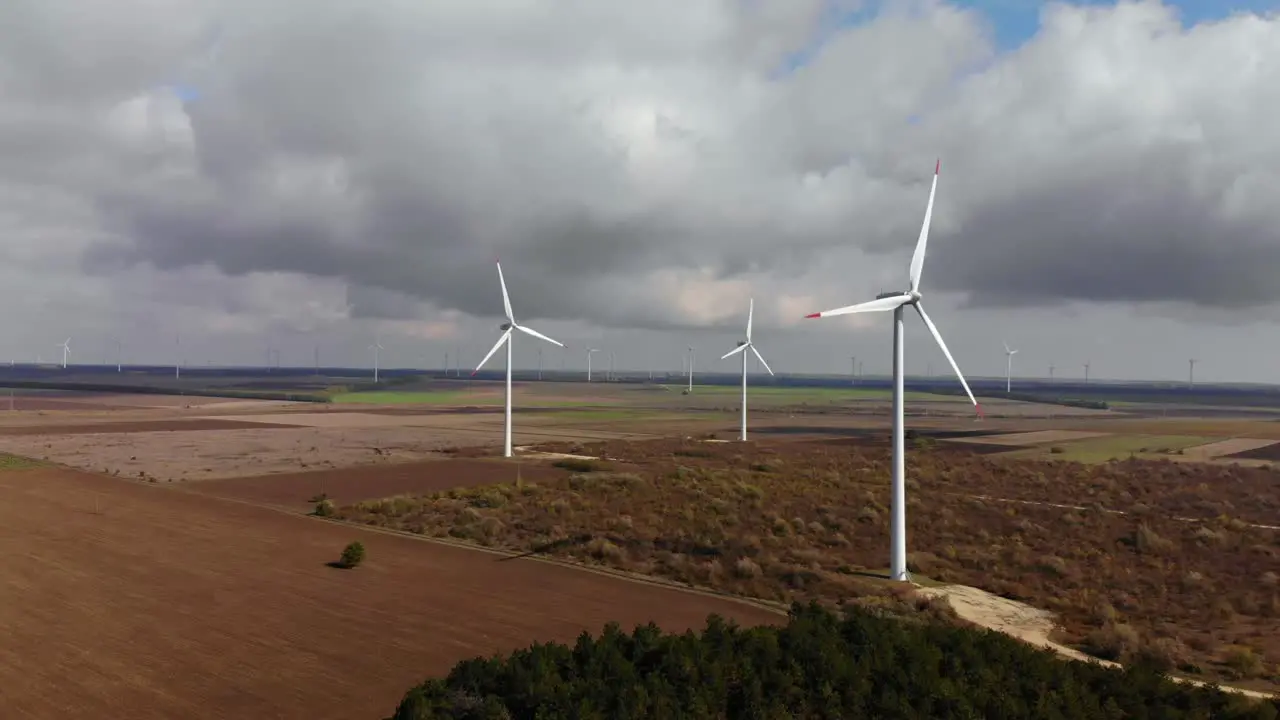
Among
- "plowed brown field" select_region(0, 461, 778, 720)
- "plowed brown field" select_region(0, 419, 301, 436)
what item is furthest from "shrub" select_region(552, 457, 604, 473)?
"plowed brown field" select_region(0, 419, 301, 436)

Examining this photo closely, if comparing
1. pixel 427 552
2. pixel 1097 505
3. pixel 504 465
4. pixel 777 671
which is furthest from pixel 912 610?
pixel 504 465

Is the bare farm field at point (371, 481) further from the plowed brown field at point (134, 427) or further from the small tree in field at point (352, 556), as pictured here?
the plowed brown field at point (134, 427)

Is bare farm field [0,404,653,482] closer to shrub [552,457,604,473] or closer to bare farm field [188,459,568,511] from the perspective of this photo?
bare farm field [188,459,568,511]

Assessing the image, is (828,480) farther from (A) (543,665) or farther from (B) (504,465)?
(A) (543,665)

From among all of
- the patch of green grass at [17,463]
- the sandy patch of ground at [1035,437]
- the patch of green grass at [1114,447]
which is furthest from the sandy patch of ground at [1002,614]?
the sandy patch of ground at [1035,437]

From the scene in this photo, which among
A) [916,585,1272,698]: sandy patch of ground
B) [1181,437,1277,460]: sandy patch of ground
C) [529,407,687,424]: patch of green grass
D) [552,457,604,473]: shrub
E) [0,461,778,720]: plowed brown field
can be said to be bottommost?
[529,407,687,424]: patch of green grass
